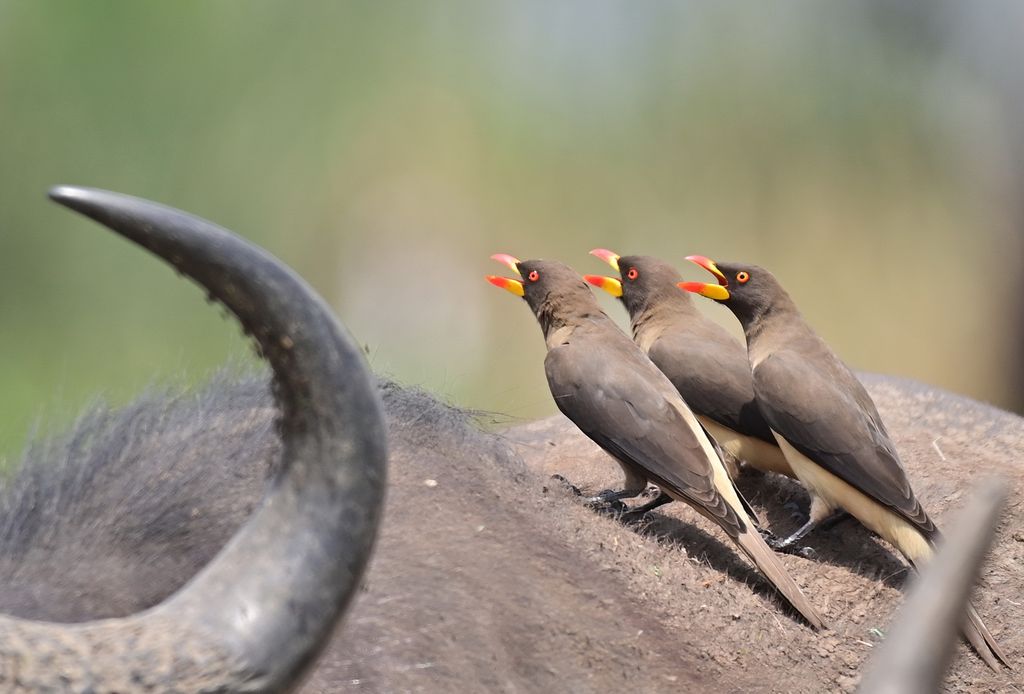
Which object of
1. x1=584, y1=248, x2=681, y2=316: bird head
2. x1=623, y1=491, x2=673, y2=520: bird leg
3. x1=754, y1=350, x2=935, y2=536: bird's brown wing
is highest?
x1=584, y1=248, x2=681, y2=316: bird head

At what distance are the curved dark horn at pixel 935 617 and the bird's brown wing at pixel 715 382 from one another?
99.6 inches

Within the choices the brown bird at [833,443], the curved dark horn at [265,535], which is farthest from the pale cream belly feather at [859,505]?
the curved dark horn at [265,535]

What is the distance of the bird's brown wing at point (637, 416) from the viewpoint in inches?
117

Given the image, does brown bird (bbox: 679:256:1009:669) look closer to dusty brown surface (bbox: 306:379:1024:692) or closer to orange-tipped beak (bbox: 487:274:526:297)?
dusty brown surface (bbox: 306:379:1024:692)

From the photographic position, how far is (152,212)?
4.95 ft

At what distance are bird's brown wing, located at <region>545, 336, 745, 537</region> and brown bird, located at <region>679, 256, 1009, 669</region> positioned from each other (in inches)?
11.7

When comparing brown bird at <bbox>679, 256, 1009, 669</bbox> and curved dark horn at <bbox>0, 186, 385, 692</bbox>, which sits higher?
curved dark horn at <bbox>0, 186, 385, 692</bbox>

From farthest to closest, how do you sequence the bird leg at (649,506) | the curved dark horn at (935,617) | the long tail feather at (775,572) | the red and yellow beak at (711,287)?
the red and yellow beak at (711,287) < the bird leg at (649,506) < the long tail feather at (775,572) < the curved dark horn at (935,617)

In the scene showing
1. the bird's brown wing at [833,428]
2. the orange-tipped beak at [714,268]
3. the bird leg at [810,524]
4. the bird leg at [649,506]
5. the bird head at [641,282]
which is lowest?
the bird leg at [810,524]

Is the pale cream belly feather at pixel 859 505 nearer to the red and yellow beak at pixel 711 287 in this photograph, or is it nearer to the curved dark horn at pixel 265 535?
the red and yellow beak at pixel 711 287

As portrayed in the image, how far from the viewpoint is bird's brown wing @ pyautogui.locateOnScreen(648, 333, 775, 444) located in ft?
11.4

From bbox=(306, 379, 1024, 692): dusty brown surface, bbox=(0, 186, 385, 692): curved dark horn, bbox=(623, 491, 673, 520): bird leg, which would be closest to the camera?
bbox=(0, 186, 385, 692): curved dark horn

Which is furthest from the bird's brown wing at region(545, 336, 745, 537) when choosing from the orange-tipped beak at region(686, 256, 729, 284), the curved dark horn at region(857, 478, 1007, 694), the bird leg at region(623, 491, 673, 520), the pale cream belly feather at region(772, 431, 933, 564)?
the curved dark horn at region(857, 478, 1007, 694)

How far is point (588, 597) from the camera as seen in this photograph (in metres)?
2.45
